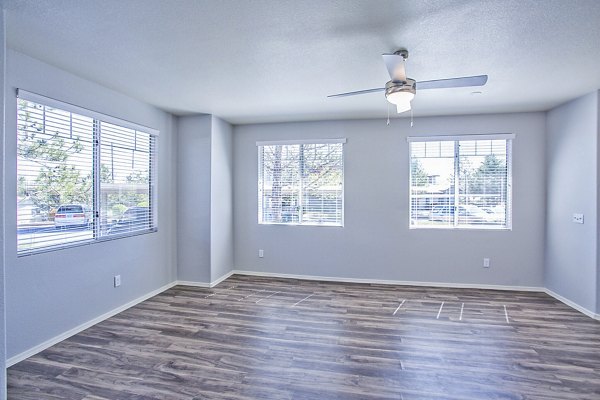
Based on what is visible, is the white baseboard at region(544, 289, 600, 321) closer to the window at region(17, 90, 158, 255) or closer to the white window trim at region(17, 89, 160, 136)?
the window at region(17, 90, 158, 255)

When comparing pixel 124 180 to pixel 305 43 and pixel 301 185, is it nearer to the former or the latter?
pixel 301 185

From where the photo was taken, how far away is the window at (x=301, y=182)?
16.1 feet

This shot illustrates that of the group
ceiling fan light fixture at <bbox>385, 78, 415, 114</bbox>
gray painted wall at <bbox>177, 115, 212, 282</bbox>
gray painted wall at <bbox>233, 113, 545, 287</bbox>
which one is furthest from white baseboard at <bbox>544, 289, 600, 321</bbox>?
gray painted wall at <bbox>177, 115, 212, 282</bbox>

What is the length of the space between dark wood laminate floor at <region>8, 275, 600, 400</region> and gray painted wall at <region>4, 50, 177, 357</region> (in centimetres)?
22

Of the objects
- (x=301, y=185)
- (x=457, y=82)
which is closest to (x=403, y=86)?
(x=457, y=82)

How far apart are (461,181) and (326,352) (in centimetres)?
319

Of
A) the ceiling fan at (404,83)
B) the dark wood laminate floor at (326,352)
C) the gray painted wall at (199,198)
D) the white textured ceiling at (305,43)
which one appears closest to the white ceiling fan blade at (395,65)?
the ceiling fan at (404,83)

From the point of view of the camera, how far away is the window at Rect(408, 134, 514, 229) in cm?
447

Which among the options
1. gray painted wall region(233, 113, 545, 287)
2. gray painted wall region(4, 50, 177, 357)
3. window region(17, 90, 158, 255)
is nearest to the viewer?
gray painted wall region(4, 50, 177, 357)

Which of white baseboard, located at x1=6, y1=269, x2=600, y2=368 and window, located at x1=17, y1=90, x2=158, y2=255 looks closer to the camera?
window, located at x1=17, y1=90, x2=158, y2=255

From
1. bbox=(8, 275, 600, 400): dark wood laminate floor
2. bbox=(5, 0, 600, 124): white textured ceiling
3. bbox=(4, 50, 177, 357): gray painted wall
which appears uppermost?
bbox=(5, 0, 600, 124): white textured ceiling

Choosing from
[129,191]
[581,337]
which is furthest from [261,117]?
[581,337]

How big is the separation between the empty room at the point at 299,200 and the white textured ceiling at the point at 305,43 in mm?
21

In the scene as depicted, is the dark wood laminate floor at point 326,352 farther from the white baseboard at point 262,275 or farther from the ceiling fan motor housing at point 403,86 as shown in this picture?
the ceiling fan motor housing at point 403,86
